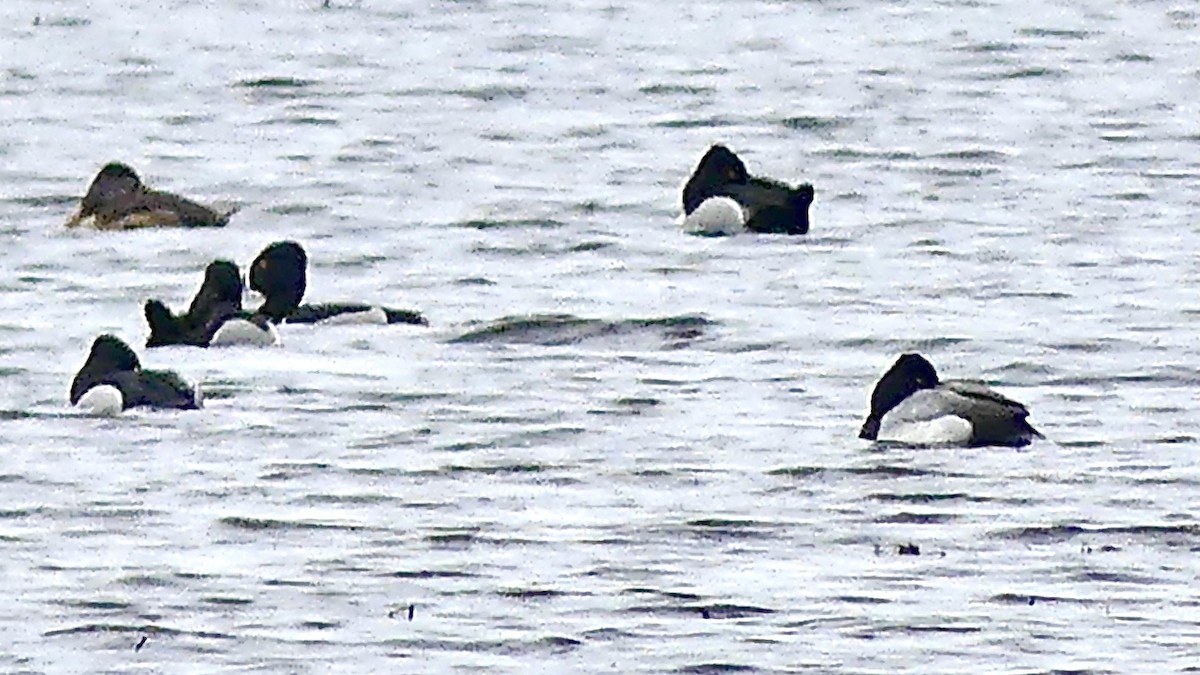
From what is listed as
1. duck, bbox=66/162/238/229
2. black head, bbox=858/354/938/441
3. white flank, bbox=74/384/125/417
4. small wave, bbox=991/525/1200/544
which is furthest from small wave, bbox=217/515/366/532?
duck, bbox=66/162/238/229

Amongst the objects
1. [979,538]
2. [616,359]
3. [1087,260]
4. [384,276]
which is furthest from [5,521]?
[1087,260]

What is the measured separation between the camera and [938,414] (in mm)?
17281

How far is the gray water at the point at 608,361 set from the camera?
45.2 feet

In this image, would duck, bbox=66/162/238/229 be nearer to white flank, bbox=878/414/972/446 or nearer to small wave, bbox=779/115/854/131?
small wave, bbox=779/115/854/131

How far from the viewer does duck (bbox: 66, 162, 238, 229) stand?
82.8 ft

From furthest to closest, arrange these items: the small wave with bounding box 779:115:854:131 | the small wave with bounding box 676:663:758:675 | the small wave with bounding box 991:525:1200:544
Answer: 1. the small wave with bounding box 779:115:854:131
2. the small wave with bounding box 991:525:1200:544
3. the small wave with bounding box 676:663:758:675

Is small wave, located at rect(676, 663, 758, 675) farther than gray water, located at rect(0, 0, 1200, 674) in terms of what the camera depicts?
No

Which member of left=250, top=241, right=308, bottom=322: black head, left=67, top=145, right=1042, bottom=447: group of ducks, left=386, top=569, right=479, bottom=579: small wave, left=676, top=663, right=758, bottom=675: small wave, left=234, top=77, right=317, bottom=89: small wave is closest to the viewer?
left=676, top=663, right=758, bottom=675: small wave

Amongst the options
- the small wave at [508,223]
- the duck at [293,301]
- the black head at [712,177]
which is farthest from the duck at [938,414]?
the small wave at [508,223]

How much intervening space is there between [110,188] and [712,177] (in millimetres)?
3715

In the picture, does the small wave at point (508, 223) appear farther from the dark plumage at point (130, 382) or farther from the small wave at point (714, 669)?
the small wave at point (714, 669)

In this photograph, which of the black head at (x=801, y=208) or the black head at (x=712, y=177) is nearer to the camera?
the black head at (x=801, y=208)

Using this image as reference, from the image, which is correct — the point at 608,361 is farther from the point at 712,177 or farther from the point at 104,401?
the point at 712,177

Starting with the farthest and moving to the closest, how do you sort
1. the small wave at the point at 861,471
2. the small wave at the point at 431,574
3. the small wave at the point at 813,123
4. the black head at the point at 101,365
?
the small wave at the point at 813,123 → the black head at the point at 101,365 → the small wave at the point at 861,471 → the small wave at the point at 431,574
